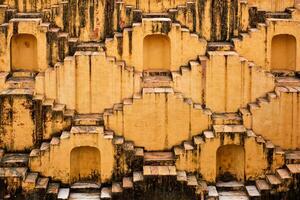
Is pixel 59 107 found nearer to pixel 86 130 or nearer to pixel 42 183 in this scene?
pixel 86 130

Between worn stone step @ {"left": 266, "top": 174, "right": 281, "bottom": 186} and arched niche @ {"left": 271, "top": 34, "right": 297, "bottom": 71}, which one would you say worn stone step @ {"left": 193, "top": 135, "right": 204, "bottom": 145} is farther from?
arched niche @ {"left": 271, "top": 34, "right": 297, "bottom": 71}

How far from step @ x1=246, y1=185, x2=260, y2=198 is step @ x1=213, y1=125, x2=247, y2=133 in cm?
160

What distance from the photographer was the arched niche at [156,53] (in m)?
23.0

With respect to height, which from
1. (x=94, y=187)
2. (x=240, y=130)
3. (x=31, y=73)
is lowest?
(x=94, y=187)

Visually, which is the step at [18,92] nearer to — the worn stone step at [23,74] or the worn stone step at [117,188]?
the worn stone step at [23,74]

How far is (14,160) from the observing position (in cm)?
2173

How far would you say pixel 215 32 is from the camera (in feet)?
75.6

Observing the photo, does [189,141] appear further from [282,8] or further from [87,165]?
[282,8]

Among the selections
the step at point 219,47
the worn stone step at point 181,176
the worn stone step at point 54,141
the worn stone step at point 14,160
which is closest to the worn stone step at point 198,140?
the worn stone step at point 181,176

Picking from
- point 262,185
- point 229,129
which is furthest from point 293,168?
point 229,129

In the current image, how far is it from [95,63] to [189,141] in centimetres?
348

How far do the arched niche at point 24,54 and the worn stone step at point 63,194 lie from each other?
3.80 meters

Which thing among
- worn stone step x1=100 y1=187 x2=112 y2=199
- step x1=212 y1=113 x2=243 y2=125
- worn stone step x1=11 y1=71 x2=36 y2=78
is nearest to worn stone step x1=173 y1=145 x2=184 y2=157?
step x1=212 y1=113 x2=243 y2=125

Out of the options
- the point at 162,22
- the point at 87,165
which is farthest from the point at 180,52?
the point at 87,165
